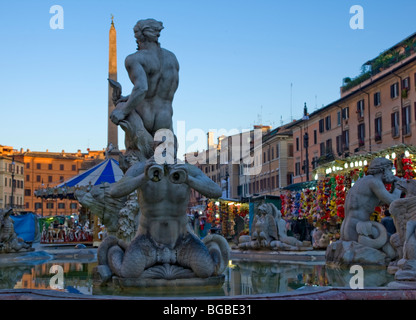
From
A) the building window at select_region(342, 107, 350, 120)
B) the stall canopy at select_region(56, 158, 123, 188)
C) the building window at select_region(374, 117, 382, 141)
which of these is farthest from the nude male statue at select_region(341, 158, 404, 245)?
the building window at select_region(342, 107, 350, 120)

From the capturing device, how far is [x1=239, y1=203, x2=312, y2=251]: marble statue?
12273 mm

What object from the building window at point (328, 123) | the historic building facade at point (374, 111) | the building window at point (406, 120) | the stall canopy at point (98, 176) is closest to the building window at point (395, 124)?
the historic building facade at point (374, 111)

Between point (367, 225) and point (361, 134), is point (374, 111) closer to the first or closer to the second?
point (361, 134)

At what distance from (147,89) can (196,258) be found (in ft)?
9.13

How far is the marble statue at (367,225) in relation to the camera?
8.30 metres

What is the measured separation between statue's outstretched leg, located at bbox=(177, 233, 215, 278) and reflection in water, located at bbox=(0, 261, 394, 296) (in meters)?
0.18

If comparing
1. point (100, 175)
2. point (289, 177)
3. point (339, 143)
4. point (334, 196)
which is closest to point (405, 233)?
point (334, 196)

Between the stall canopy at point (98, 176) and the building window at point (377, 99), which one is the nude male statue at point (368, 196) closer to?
the stall canopy at point (98, 176)

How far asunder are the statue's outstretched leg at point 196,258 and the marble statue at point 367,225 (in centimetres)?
295

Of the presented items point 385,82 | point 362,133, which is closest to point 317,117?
point 362,133

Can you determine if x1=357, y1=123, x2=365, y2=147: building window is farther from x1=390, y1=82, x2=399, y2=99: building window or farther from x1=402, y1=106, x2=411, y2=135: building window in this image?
x1=402, y1=106, x2=411, y2=135: building window
